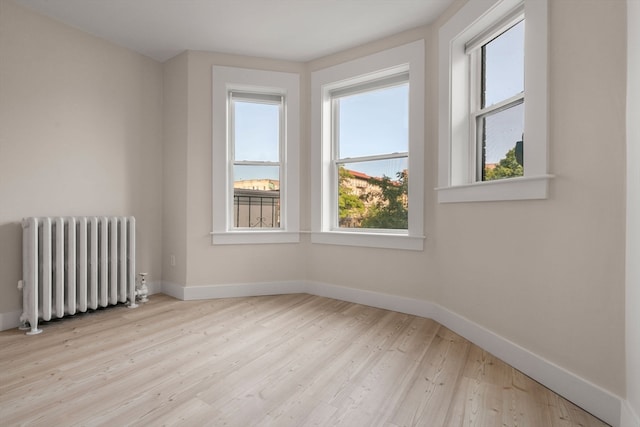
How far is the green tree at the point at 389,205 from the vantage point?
306 centimetres

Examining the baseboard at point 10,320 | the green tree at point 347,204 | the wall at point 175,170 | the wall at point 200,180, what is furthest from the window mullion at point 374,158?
the baseboard at point 10,320

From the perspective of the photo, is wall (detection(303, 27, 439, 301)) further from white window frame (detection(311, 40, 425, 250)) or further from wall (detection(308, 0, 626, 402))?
wall (detection(308, 0, 626, 402))

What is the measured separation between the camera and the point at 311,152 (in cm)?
346

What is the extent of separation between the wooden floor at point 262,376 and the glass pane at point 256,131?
172 cm

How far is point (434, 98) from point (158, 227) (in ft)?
10.00

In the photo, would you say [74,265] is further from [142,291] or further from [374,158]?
[374,158]

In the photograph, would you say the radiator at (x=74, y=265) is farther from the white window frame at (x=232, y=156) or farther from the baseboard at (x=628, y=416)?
the baseboard at (x=628, y=416)

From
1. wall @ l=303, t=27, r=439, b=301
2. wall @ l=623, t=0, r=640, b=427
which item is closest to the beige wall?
wall @ l=623, t=0, r=640, b=427

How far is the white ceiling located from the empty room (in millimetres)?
23

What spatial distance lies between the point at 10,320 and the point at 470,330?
3461 millimetres

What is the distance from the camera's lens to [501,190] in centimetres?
201

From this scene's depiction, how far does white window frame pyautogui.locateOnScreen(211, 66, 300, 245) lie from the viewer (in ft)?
11.0

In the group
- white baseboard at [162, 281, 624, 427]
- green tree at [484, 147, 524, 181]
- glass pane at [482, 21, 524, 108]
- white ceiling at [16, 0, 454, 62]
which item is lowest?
white baseboard at [162, 281, 624, 427]

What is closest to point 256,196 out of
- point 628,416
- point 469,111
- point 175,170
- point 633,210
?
point 175,170
